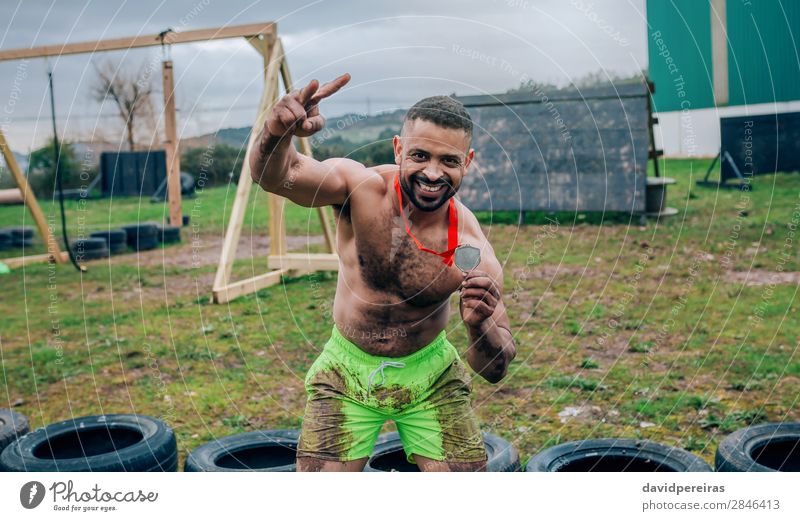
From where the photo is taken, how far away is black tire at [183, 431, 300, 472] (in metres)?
5.03

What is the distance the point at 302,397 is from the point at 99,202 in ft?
67.7

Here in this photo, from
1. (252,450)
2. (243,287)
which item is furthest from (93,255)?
(252,450)

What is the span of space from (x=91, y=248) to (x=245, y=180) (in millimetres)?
5615

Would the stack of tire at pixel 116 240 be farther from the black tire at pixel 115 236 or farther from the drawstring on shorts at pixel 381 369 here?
the drawstring on shorts at pixel 381 369

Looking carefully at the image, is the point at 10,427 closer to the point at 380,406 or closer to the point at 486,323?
the point at 380,406

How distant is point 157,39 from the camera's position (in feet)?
32.8

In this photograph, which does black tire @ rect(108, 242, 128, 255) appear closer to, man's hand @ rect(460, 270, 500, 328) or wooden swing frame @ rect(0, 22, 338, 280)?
wooden swing frame @ rect(0, 22, 338, 280)

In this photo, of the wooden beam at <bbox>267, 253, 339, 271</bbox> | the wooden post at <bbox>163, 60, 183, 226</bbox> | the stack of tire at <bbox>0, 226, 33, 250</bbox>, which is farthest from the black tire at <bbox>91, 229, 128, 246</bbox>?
the wooden beam at <bbox>267, 253, 339, 271</bbox>

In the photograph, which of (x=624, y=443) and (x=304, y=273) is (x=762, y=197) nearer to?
(x=304, y=273)

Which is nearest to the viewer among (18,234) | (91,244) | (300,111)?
(300,111)

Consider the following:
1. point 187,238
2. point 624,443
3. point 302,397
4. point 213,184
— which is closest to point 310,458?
point 624,443

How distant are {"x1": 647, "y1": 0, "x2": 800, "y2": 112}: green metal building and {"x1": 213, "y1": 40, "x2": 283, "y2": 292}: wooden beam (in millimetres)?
4050

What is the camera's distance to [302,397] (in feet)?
22.8

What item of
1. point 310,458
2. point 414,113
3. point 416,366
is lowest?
point 310,458
